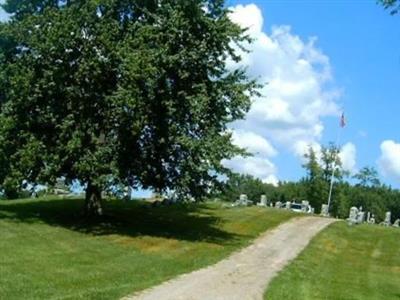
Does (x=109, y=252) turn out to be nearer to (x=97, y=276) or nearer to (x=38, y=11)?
(x=97, y=276)

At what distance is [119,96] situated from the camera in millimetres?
27422

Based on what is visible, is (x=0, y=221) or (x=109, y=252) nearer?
(x=109, y=252)

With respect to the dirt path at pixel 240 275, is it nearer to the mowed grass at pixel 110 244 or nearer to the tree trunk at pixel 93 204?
the mowed grass at pixel 110 244

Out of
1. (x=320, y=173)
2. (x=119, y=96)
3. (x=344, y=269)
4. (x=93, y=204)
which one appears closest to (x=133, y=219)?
(x=93, y=204)

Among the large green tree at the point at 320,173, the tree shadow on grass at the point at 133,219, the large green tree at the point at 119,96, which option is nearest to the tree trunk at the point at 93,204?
the tree shadow on grass at the point at 133,219

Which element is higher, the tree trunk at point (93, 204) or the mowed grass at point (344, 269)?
the tree trunk at point (93, 204)

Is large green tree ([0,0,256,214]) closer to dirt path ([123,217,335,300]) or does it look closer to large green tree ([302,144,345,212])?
dirt path ([123,217,335,300])

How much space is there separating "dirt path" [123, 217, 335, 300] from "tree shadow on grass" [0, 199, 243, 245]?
198cm

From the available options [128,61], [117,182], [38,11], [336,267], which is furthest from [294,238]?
[38,11]

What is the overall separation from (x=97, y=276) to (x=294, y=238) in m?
16.5

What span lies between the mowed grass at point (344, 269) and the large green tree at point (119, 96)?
614cm

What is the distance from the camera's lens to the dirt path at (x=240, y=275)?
629 inches

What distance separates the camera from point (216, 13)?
102 feet

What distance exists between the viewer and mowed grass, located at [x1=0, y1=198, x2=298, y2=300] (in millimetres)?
16156
